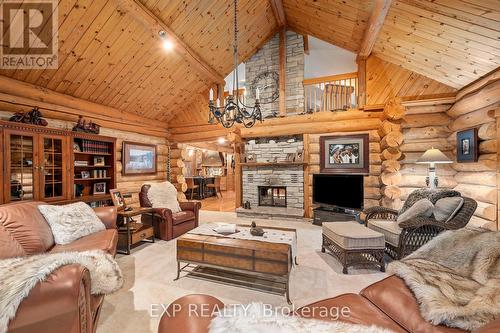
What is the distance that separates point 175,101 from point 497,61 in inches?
265

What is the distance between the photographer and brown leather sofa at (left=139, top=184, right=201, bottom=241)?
156 inches

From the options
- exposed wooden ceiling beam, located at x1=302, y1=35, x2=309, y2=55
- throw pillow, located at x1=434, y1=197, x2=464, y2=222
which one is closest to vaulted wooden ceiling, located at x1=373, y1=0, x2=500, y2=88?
exposed wooden ceiling beam, located at x1=302, y1=35, x2=309, y2=55

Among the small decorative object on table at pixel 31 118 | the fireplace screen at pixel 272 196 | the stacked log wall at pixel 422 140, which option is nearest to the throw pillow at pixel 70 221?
the small decorative object on table at pixel 31 118

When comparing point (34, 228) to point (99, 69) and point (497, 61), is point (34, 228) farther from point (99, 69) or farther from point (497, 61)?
point (497, 61)

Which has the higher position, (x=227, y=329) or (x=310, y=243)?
(x=227, y=329)

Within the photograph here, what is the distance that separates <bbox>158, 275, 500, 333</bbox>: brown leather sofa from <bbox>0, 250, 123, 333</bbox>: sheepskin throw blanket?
2.60 ft

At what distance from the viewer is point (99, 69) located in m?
4.50

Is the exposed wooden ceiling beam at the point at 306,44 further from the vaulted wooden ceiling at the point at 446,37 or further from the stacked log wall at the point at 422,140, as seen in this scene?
the stacked log wall at the point at 422,140

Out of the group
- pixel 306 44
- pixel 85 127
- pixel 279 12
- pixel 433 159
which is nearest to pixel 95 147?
Answer: pixel 85 127

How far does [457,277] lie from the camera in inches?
56.4

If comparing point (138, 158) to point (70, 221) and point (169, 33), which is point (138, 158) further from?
point (70, 221)

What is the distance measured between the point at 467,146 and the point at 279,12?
4.80 m

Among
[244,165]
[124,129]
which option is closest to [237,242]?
[244,165]

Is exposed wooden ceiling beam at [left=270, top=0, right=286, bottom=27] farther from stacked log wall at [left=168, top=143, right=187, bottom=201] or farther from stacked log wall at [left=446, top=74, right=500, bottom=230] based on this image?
stacked log wall at [left=168, top=143, right=187, bottom=201]
